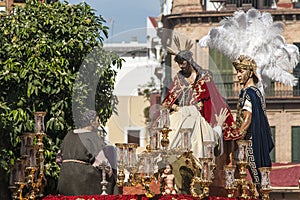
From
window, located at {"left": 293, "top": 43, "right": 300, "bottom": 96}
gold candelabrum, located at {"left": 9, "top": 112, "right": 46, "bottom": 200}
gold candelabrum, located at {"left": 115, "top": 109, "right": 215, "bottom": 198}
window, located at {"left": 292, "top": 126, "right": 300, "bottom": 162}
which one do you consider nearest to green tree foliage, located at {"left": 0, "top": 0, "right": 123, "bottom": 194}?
gold candelabrum, located at {"left": 9, "top": 112, "right": 46, "bottom": 200}

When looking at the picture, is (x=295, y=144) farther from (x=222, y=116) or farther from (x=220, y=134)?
(x=220, y=134)

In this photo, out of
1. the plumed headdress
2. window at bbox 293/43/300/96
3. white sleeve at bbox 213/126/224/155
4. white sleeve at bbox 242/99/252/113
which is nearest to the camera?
white sleeve at bbox 213/126/224/155

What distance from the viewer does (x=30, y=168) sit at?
68.2 feet

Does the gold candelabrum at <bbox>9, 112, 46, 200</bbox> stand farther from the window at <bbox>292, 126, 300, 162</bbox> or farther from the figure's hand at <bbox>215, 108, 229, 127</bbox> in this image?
the window at <bbox>292, 126, 300, 162</bbox>

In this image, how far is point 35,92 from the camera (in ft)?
91.7

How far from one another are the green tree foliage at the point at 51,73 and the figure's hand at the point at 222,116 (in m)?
4.46

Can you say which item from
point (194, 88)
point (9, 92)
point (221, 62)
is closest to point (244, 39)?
point (221, 62)

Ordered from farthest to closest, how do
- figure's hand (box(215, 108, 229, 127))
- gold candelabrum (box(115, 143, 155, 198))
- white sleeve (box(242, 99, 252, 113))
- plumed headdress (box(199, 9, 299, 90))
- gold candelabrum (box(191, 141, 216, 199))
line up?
plumed headdress (box(199, 9, 299, 90)), figure's hand (box(215, 108, 229, 127)), white sleeve (box(242, 99, 252, 113)), gold candelabrum (box(191, 141, 216, 199)), gold candelabrum (box(115, 143, 155, 198))

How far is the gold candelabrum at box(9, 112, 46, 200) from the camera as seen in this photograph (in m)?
20.8

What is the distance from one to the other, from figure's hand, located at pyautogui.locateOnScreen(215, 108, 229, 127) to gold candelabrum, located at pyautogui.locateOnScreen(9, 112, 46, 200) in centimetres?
316

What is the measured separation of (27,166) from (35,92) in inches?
282

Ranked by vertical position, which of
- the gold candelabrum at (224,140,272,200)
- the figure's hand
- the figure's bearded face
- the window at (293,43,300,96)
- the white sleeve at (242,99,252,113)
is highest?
the window at (293,43,300,96)

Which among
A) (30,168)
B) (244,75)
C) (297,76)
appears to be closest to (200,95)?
(244,75)

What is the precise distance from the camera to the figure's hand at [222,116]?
2262 centimetres
